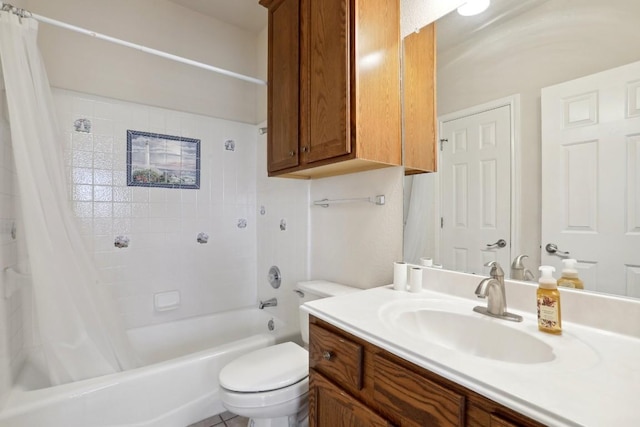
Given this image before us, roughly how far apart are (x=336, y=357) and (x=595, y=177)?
2.99 feet

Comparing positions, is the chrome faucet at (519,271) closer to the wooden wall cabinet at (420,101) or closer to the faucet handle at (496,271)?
the faucet handle at (496,271)

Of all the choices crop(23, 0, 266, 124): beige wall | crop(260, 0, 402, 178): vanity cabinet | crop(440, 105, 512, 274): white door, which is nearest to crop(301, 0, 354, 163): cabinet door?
crop(260, 0, 402, 178): vanity cabinet

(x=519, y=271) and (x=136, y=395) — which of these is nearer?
(x=519, y=271)

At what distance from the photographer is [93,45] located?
1.94 m

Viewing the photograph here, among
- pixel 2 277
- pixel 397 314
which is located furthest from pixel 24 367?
pixel 397 314

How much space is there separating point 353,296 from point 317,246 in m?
0.75

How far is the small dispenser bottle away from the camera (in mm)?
890

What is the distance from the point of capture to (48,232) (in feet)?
4.21

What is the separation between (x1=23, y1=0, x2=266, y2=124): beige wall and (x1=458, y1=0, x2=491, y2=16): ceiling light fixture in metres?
1.70

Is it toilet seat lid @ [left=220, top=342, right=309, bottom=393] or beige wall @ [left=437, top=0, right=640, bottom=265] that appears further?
toilet seat lid @ [left=220, top=342, right=309, bottom=393]

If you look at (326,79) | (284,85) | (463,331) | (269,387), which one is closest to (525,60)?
(326,79)

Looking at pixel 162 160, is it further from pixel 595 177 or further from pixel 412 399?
pixel 595 177

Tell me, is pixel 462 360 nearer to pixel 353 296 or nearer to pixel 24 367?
pixel 353 296

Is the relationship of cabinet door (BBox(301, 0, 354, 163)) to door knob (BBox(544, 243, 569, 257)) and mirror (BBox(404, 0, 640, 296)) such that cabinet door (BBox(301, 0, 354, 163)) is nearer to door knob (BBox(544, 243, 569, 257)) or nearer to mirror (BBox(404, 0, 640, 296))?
mirror (BBox(404, 0, 640, 296))
